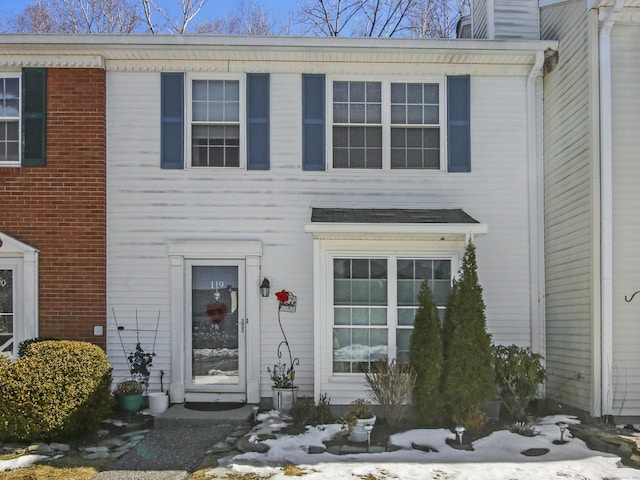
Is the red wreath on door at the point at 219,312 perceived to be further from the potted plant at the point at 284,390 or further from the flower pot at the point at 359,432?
the flower pot at the point at 359,432

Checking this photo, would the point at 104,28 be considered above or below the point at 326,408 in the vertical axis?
above

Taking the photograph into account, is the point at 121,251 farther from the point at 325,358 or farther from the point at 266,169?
the point at 325,358

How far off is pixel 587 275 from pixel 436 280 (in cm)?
189

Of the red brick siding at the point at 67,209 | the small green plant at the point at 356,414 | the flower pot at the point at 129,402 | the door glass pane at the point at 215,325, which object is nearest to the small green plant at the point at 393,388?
the small green plant at the point at 356,414

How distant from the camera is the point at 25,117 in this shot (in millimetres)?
9094

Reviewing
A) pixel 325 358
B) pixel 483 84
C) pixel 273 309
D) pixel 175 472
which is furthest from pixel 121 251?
pixel 483 84

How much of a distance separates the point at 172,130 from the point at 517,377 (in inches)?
225

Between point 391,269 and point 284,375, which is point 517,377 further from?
point 284,375

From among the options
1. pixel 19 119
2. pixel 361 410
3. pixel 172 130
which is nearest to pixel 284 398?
pixel 361 410

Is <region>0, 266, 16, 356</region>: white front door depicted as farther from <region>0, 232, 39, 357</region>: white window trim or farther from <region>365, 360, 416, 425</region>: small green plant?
<region>365, 360, 416, 425</region>: small green plant

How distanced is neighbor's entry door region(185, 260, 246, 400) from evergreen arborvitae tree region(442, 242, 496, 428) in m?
2.93

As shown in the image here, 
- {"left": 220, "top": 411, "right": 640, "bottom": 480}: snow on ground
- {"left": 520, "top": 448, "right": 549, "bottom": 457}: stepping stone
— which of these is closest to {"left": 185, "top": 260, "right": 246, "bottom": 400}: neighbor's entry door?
{"left": 220, "top": 411, "right": 640, "bottom": 480}: snow on ground

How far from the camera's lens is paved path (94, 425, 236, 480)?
6.26 meters

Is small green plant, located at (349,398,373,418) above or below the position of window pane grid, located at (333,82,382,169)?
below
